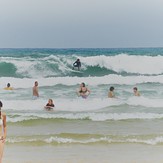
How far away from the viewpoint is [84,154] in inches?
131

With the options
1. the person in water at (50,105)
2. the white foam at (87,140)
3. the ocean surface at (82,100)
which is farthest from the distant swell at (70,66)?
the white foam at (87,140)

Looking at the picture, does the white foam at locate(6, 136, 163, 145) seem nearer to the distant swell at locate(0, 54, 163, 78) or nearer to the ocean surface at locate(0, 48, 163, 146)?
the ocean surface at locate(0, 48, 163, 146)

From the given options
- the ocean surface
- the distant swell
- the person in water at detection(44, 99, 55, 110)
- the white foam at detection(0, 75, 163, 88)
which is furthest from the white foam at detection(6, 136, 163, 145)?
the distant swell

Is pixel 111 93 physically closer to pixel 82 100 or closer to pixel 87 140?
pixel 82 100

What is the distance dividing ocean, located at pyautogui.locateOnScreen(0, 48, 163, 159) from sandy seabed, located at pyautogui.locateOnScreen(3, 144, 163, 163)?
5 centimetres

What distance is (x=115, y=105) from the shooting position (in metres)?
3.52

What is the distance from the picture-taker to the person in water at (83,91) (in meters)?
3.45

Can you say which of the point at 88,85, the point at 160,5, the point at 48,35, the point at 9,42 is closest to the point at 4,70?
the point at 9,42

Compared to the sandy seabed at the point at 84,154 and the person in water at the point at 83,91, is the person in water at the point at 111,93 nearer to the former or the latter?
the person in water at the point at 83,91

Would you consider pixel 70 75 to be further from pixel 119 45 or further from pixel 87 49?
pixel 119 45

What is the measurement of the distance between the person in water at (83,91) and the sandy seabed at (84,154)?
464 mm

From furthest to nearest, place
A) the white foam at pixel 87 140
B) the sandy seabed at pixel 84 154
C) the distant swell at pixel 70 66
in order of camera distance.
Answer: the distant swell at pixel 70 66 < the white foam at pixel 87 140 < the sandy seabed at pixel 84 154

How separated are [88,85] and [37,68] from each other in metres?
0.51

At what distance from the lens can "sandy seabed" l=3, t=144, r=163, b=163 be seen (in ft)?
10.8
